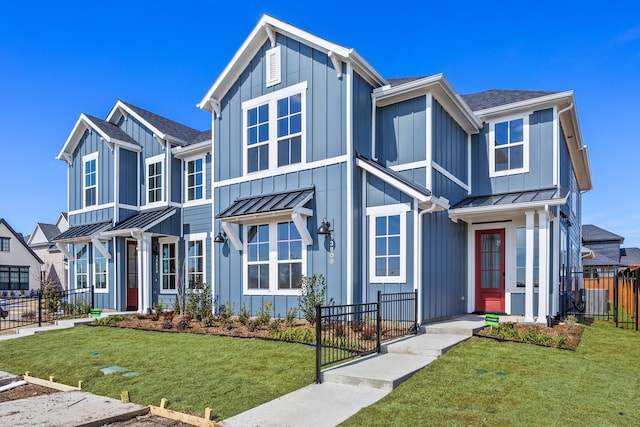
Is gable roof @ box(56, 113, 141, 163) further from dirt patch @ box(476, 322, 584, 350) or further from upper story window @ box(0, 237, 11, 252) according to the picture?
upper story window @ box(0, 237, 11, 252)

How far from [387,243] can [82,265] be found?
1288cm

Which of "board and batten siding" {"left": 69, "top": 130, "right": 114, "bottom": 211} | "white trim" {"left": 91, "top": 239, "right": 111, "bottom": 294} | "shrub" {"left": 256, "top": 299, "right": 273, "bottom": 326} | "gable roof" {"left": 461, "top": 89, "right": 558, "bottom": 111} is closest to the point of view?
"shrub" {"left": 256, "top": 299, "right": 273, "bottom": 326}

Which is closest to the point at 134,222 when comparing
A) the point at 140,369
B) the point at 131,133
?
the point at 131,133

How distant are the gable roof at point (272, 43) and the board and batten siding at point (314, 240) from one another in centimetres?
241

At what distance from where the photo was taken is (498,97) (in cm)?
1248

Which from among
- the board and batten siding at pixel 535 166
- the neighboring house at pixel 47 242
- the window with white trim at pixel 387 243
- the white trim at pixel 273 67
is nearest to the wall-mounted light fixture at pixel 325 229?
the window with white trim at pixel 387 243

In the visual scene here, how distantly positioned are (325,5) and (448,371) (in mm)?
11953

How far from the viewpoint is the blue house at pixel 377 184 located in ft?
31.6

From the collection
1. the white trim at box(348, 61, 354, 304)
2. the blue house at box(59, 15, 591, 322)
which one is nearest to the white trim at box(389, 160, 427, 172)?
the blue house at box(59, 15, 591, 322)

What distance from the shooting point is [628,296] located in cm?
1450

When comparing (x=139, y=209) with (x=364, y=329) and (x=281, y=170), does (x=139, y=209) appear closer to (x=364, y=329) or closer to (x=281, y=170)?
(x=281, y=170)

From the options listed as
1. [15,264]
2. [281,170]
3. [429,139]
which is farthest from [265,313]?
[15,264]

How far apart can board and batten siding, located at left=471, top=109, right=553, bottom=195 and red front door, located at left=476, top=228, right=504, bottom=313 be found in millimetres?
1247

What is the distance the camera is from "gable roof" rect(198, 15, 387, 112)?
383 inches
